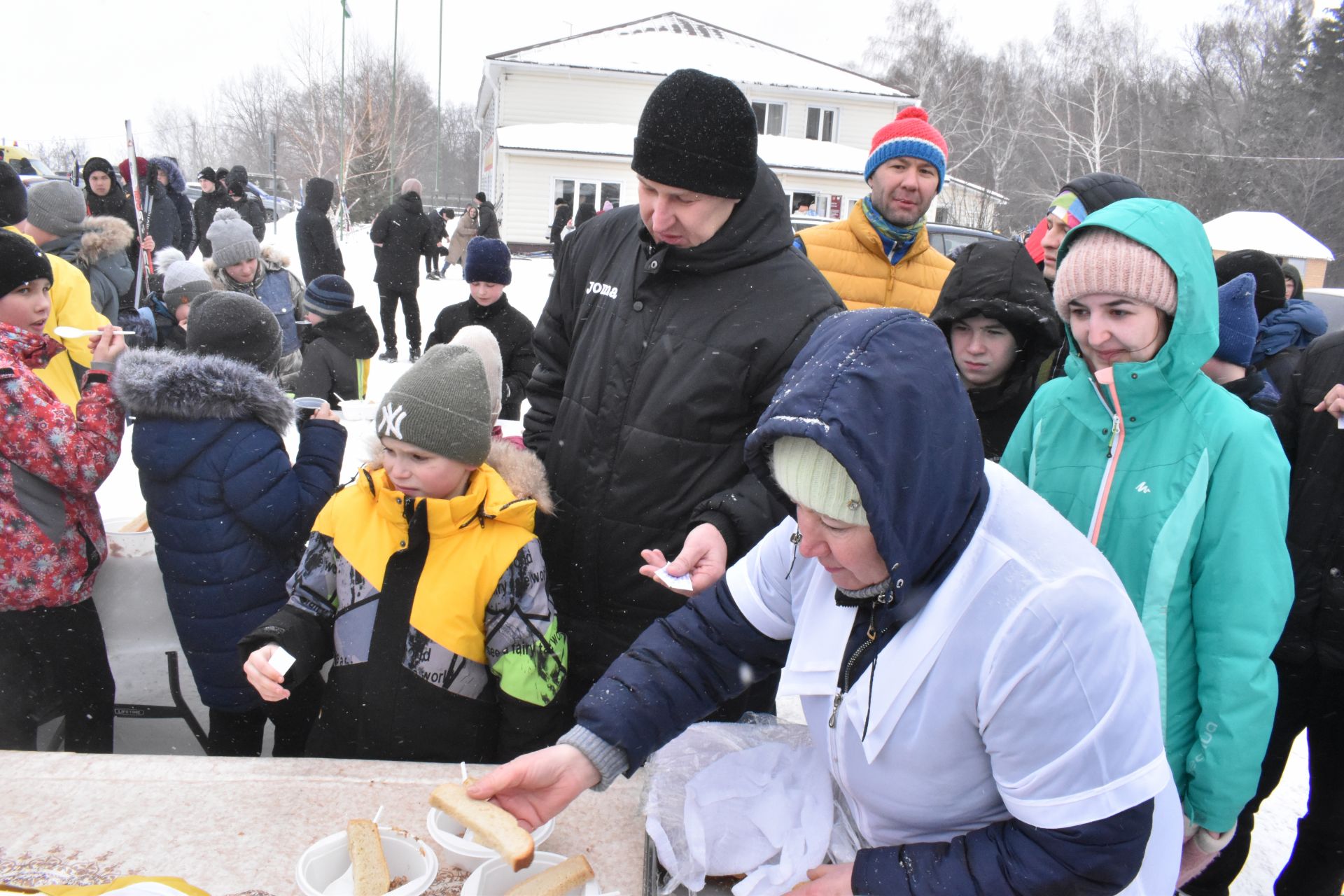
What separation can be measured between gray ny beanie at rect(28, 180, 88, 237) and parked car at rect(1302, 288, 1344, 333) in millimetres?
12153

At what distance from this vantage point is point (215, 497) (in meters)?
2.62

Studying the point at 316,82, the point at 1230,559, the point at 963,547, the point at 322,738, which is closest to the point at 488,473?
the point at 322,738

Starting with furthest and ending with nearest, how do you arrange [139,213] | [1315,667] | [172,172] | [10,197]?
1. [172,172]
2. [139,213]
3. [10,197]
4. [1315,667]

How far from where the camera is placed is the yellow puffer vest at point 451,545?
2.15 metres

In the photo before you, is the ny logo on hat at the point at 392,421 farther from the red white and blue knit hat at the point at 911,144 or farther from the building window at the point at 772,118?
the building window at the point at 772,118

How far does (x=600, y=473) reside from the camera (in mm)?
2316

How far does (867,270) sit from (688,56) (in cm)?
2884

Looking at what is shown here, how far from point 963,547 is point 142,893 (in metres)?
1.35

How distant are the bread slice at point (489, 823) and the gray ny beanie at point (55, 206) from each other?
527cm

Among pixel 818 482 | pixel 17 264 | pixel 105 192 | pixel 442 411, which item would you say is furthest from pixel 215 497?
pixel 105 192

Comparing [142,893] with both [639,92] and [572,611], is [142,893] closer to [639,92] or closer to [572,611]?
[572,611]

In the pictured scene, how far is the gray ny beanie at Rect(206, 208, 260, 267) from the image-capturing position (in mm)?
5668

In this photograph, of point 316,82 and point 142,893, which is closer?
point 142,893

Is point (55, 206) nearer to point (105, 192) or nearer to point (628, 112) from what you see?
point (105, 192)
